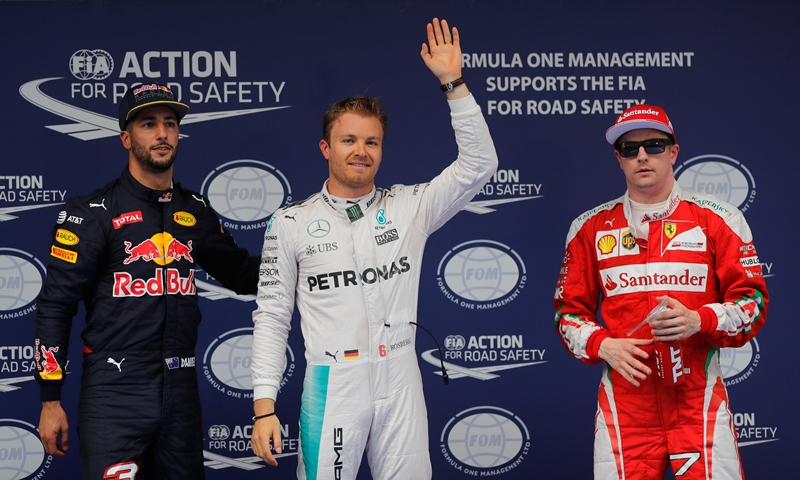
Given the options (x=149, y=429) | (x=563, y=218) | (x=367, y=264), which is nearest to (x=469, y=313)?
(x=563, y=218)

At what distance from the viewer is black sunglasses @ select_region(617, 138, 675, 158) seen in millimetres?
2443

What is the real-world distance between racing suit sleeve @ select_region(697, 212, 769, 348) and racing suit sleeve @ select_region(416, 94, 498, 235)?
715mm

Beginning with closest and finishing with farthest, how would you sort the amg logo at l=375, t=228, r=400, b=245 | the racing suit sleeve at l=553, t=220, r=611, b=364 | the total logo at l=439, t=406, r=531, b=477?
1. the amg logo at l=375, t=228, r=400, b=245
2. the racing suit sleeve at l=553, t=220, r=611, b=364
3. the total logo at l=439, t=406, r=531, b=477

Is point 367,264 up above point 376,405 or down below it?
above

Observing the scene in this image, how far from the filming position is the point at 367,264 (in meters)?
2.35

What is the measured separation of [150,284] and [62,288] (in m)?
0.25

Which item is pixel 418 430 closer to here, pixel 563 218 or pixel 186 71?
pixel 563 218

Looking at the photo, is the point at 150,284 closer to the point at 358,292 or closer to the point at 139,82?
the point at 358,292

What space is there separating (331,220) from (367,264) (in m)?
0.17

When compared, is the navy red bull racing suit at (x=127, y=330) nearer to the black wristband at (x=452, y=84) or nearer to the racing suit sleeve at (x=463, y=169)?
the racing suit sleeve at (x=463, y=169)

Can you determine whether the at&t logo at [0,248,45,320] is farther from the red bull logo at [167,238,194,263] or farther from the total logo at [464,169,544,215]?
the total logo at [464,169,544,215]

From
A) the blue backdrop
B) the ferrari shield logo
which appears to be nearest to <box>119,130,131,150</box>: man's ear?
the blue backdrop

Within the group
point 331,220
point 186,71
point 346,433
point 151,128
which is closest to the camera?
point 346,433

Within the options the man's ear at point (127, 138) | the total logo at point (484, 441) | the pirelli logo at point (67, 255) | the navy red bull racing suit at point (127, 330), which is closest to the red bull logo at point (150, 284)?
the navy red bull racing suit at point (127, 330)
